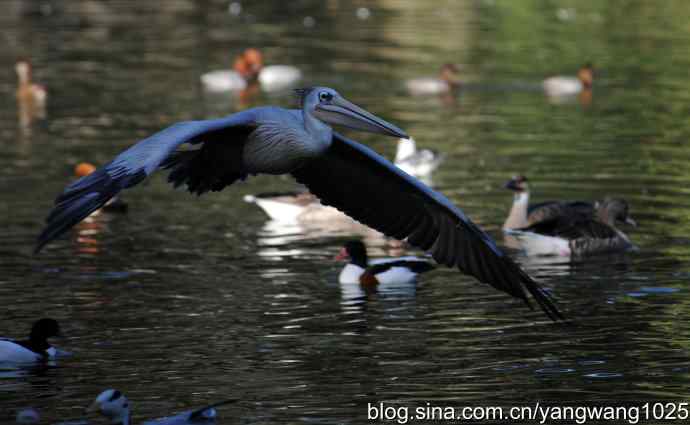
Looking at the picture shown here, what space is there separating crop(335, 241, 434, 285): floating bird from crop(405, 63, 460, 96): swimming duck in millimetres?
15654

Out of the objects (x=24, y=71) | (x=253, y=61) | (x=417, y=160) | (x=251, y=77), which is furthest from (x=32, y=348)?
(x=251, y=77)

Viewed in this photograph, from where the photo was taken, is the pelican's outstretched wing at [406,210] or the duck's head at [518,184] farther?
the duck's head at [518,184]

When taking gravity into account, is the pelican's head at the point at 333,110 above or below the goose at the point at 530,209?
above

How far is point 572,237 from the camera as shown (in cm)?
1827

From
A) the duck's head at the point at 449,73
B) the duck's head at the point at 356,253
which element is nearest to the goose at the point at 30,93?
the duck's head at the point at 449,73

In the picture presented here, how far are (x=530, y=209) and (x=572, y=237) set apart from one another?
4.48 ft

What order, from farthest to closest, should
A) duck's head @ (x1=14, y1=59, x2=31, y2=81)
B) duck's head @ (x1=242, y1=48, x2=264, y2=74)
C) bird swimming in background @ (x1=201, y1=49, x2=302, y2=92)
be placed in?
duck's head @ (x1=242, y1=48, x2=264, y2=74)
bird swimming in background @ (x1=201, y1=49, x2=302, y2=92)
duck's head @ (x1=14, y1=59, x2=31, y2=81)

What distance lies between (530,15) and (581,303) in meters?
35.8

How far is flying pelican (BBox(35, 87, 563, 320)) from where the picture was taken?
40.5 ft

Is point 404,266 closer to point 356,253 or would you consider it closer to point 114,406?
point 356,253

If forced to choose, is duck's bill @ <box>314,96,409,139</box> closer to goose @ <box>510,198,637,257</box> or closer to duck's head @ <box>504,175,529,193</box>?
goose @ <box>510,198,637,257</box>

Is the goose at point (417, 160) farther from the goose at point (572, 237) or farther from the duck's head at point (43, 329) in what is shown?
the duck's head at point (43, 329)

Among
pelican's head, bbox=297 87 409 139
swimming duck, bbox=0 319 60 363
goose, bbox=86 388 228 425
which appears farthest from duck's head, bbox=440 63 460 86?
goose, bbox=86 388 228 425

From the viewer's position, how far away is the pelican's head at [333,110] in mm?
12305
